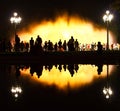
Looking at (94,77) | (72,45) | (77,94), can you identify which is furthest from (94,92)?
(72,45)

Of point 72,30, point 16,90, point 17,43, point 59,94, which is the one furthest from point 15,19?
point 59,94

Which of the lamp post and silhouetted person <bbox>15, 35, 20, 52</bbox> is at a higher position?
the lamp post

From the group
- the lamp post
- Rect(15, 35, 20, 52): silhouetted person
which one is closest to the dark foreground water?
Rect(15, 35, 20, 52): silhouetted person

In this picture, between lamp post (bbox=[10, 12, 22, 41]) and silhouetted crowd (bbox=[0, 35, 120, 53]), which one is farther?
lamp post (bbox=[10, 12, 22, 41])

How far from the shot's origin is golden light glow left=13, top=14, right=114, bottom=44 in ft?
151

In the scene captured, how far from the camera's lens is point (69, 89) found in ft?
50.0

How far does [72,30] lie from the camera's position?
47.1 meters

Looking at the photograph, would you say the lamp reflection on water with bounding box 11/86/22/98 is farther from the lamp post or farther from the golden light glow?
the golden light glow

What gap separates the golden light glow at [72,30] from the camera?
4609 cm

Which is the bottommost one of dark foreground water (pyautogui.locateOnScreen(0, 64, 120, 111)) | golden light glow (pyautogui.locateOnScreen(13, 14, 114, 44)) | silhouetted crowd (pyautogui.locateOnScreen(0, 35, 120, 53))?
dark foreground water (pyautogui.locateOnScreen(0, 64, 120, 111))

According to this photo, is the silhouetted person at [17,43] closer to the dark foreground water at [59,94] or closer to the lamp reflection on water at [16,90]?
the dark foreground water at [59,94]

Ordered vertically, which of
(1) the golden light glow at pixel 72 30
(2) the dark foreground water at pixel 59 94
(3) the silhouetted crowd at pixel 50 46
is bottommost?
(2) the dark foreground water at pixel 59 94

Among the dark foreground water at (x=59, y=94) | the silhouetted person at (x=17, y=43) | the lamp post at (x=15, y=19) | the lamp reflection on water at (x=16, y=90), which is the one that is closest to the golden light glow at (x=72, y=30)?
the lamp post at (x=15, y=19)

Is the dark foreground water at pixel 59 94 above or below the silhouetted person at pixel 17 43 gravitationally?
below
